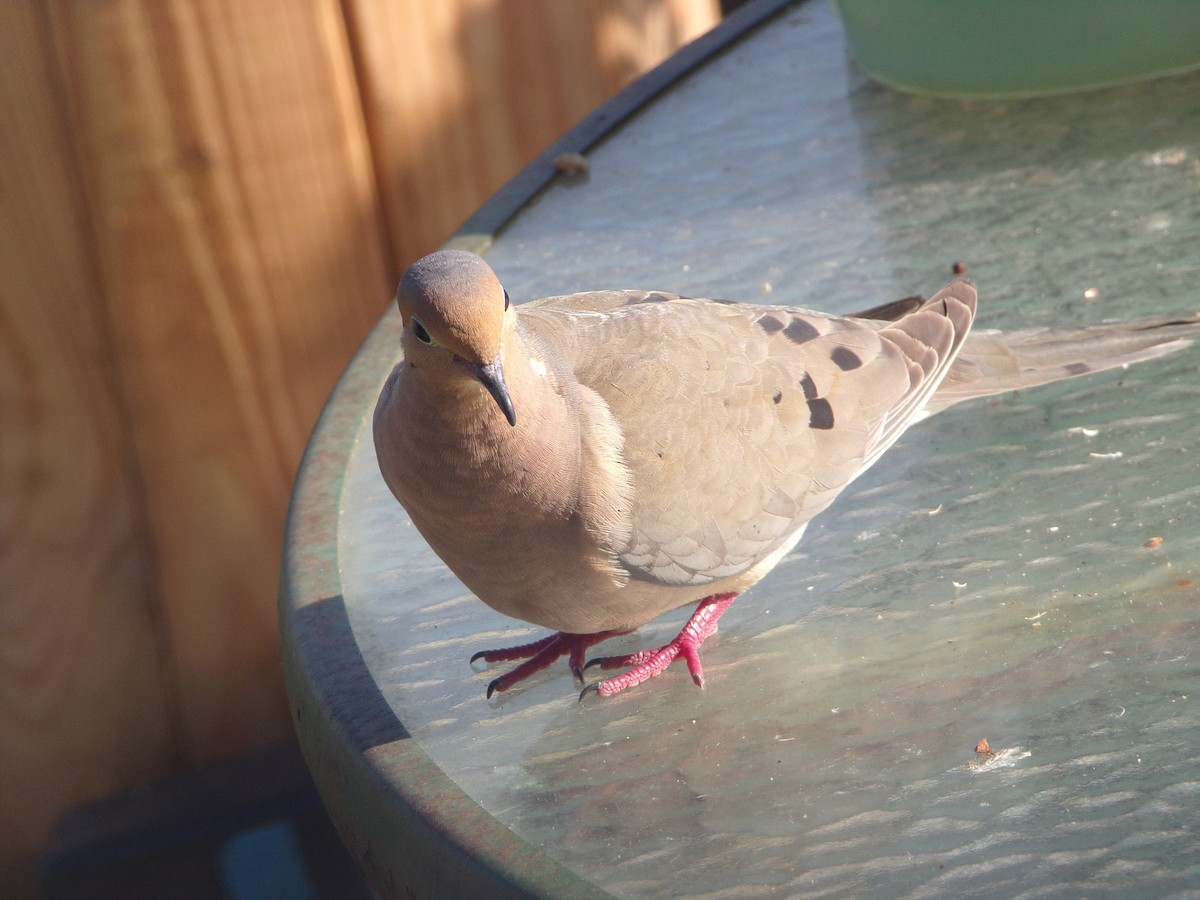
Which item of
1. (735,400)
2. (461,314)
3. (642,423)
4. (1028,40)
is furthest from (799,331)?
(1028,40)

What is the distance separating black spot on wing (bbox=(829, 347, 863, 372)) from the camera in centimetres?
182

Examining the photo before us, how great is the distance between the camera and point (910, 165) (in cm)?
243

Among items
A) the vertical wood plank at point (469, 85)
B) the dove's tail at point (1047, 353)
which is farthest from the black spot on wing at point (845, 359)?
the vertical wood plank at point (469, 85)

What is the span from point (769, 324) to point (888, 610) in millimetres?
409

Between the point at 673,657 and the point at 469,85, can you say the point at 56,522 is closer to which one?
the point at 469,85

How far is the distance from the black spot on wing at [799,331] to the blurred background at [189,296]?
122 cm

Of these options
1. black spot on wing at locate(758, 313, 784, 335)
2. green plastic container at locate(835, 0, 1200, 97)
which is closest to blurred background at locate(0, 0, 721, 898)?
green plastic container at locate(835, 0, 1200, 97)

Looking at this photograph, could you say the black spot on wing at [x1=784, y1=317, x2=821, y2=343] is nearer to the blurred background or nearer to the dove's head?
the dove's head

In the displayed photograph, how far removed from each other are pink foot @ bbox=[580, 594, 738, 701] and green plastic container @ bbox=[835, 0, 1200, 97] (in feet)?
3.66

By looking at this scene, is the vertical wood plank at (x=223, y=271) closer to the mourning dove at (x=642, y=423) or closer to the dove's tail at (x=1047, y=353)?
the mourning dove at (x=642, y=423)

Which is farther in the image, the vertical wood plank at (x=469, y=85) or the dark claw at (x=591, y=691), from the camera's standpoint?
the vertical wood plank at (x=469, y=85)

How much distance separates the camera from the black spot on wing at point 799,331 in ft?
5.84

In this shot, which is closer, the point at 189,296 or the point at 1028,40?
the point at 1028,40

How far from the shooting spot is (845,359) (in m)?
1.83
